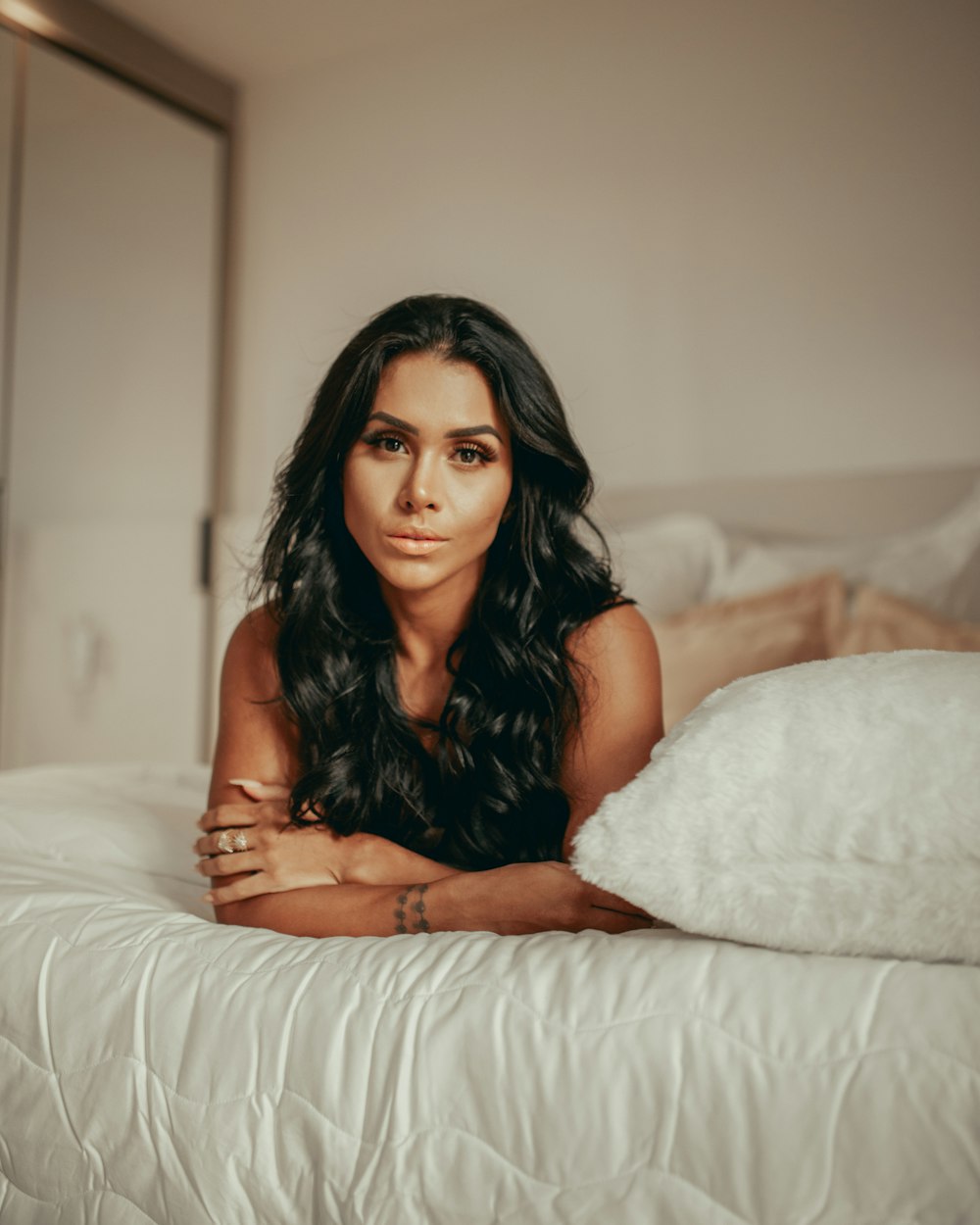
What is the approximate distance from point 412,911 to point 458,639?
16.6 inches

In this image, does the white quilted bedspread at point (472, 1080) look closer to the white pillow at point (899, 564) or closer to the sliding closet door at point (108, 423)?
the white pillow at point (899, 564)

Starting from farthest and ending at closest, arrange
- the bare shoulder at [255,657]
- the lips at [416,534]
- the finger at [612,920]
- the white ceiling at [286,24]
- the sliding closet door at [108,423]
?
1. the white ceiling at [286,24]
2. the sliding closet door at [108,423]
3. the bare shoulder at [255,657]
4. the lips at [416,534]
5. the finger at [612,920]

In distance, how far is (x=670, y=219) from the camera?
268cm

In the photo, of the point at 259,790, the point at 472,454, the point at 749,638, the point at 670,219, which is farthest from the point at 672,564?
the point at 259,790

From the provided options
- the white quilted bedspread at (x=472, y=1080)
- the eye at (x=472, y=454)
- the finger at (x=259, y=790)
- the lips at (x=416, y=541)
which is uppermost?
the eye at (x=472, y=454)

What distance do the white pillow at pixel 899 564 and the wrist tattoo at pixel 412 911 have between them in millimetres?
1569

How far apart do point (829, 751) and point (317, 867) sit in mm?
572

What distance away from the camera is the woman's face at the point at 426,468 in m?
1.15

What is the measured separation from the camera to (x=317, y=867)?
1065mm

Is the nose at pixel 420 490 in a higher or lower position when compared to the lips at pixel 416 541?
higher

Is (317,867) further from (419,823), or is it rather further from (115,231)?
(115,231)

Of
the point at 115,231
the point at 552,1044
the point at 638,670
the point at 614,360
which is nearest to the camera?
the point at 552,1044

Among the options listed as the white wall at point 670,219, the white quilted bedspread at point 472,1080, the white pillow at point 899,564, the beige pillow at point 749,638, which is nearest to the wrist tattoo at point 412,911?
the white quilted bedspread at point 472,1080

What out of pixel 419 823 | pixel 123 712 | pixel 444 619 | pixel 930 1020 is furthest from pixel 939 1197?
pixel 123 712
